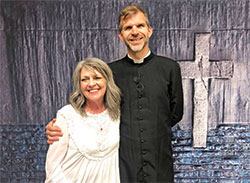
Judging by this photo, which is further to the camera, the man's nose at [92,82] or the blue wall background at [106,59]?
the blue wall background at [106,59]

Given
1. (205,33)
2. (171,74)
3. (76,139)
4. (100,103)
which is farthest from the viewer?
(205,33)

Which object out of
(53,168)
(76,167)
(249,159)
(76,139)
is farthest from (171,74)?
(249,159)

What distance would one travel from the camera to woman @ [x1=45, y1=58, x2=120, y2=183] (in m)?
1.69

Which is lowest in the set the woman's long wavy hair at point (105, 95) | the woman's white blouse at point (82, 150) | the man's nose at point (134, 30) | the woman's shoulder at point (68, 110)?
the woman's white blouse at point (82, 150)

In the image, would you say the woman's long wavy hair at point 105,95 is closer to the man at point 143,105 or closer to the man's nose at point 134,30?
the man at point 143,105

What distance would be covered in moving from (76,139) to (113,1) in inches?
61.4

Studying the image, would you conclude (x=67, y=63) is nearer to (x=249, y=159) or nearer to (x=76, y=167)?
(x=76, y=167)

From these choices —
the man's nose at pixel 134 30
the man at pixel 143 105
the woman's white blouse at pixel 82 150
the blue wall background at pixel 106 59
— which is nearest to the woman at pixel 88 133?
the woman's white blouse at pixel 82 150

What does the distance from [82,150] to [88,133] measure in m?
0.13

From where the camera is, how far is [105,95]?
182 cm

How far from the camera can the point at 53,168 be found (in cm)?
173

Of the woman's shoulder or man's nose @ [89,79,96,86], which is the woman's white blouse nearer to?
the woman's shoulder

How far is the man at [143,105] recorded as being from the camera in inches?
71.2

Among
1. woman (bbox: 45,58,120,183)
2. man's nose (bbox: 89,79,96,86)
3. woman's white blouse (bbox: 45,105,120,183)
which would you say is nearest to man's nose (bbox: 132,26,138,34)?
woman (bbox: 45,58,120,183)
